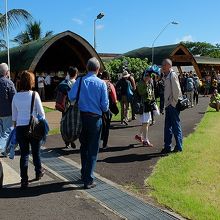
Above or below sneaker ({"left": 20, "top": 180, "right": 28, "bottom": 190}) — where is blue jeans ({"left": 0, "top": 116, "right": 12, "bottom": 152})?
above

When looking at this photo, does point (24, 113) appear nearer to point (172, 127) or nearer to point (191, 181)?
point (191, 181)

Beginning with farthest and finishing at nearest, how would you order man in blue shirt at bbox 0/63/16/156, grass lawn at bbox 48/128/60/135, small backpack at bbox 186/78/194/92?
1. small backpack at bbox 186/78/194/92
2. grass lawn at bbox 48/128/60/135
3. man in blue shirt at bbox 0/63/16/156

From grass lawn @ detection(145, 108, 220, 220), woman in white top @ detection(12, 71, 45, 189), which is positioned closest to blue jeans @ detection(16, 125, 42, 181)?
woman in white top @ detection(12, 71, 45, 189)

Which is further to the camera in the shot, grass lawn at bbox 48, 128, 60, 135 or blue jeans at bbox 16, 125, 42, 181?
grass lawn at bbox 48, 128, 60, 135

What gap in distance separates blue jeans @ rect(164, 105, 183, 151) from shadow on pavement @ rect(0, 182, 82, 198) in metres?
3.06

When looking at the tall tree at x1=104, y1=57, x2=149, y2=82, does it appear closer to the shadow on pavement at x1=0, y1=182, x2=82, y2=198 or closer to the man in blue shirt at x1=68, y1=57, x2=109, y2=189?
the man in blue shirt at x1=68, y1=57, x2=109, y2=189

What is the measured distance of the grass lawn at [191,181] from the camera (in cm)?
577

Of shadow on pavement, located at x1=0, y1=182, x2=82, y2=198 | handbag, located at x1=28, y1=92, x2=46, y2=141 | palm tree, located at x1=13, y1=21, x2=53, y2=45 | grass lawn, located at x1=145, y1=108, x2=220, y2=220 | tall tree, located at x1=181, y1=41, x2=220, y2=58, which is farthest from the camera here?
tall tree, located at x1=181, y1=41, x2=220, y2=58

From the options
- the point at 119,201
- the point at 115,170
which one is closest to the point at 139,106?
the point at 115,170

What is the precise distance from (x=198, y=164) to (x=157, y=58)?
3549cm

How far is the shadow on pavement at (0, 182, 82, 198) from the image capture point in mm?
6453

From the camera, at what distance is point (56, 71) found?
36.6 m

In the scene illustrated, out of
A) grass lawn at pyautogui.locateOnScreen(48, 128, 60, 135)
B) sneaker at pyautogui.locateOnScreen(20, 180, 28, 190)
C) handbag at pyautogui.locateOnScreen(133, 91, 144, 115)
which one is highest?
handbag at pyautogui.locateOnScreen(133, 91, 144, 115)

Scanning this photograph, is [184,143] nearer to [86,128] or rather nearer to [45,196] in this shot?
[86,128]
